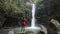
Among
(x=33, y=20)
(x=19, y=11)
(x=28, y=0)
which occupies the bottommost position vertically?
(x=33, y=20)

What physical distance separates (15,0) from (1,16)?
27.6 inches

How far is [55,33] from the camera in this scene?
373 cm

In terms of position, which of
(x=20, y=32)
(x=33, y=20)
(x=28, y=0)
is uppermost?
(x=28, y=0)

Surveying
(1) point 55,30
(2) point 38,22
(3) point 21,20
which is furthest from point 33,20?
(1) point 55,30

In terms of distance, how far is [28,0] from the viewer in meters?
4.78

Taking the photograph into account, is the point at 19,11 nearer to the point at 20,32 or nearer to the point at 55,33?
the point at 20,32

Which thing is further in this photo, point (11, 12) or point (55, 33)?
point (11, 12)

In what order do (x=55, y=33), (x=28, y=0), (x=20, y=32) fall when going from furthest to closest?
(x=28, y=0), (x=20, y=32), (x=55, y=33)

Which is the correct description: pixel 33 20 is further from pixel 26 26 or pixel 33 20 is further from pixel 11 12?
pixel 11 12

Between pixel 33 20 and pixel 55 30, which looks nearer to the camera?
pixel 55 30

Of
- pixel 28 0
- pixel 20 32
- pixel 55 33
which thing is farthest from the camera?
pixel 28 0

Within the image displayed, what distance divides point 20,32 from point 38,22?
738mm

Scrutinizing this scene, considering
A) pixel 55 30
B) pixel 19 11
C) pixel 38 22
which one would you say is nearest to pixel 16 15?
pixel 19 11

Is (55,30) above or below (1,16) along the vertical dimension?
below
